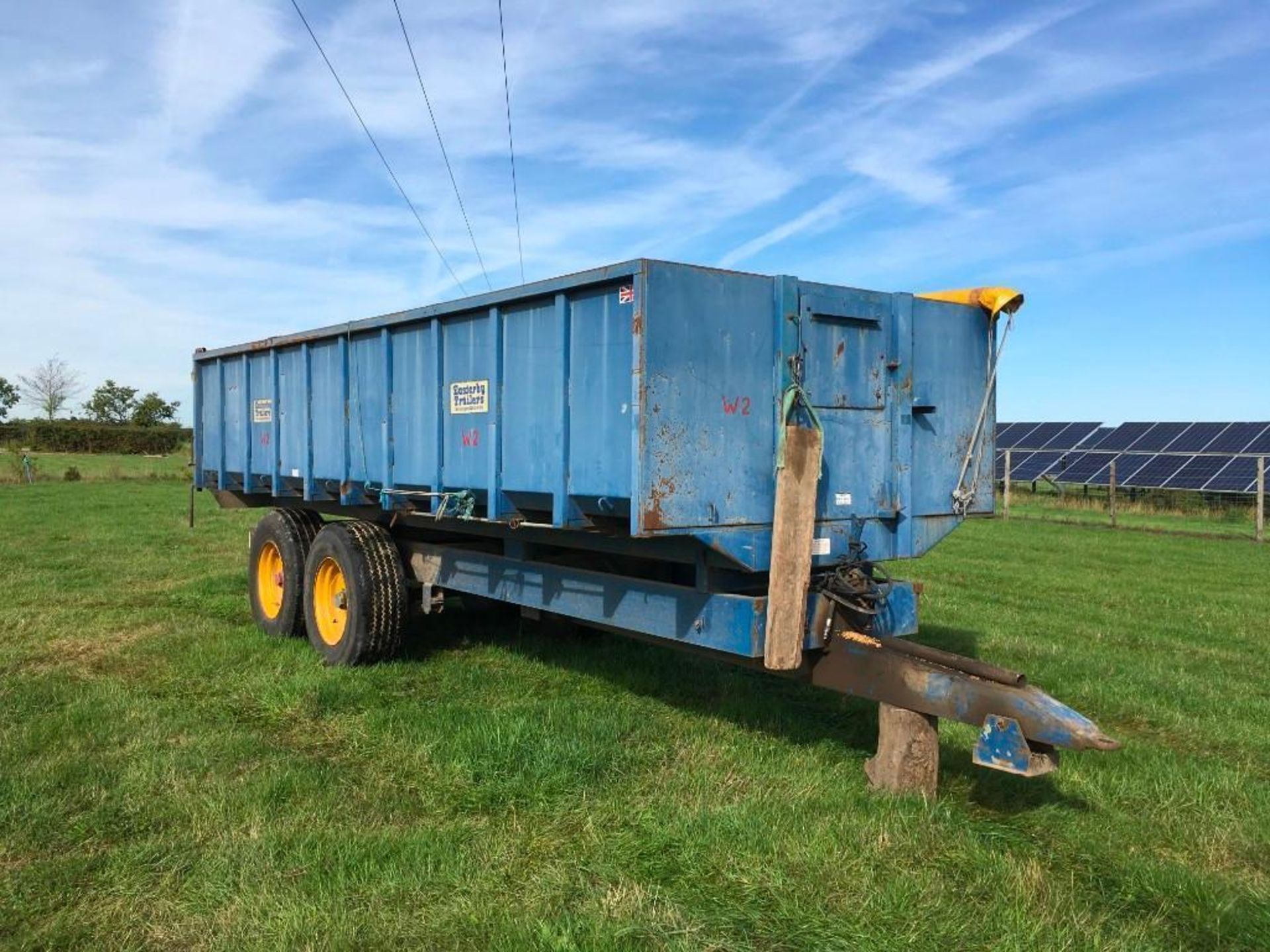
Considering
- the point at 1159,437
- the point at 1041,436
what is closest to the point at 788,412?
the point at 1159,437

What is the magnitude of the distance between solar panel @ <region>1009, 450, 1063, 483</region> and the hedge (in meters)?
41.8

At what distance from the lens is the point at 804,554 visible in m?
4.30

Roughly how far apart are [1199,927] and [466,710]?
3602 millimetres

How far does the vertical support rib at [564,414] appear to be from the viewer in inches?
183

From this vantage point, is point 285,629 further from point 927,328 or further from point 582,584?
point 927,328

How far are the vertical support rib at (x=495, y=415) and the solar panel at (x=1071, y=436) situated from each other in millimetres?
28062

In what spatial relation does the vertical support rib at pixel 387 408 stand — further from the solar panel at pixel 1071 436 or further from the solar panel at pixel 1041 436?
the solar panel at pixel 1041 436

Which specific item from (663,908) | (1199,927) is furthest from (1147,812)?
(663,908)

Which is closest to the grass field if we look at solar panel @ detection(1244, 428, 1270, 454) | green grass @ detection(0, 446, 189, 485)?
green grass @ detection(0, 446, 189, 485)

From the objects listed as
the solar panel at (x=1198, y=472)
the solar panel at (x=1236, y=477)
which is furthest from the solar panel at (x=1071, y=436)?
the solar panel at (x=1236, y=477)

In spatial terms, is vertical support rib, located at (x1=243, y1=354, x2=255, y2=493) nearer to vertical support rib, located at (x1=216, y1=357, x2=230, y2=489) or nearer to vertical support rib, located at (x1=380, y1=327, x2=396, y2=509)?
vertical support rib, located at (x1=216, y1=357, x2=230, y2=489)

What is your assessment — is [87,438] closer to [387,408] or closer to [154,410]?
[154,410]

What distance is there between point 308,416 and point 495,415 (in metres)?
2.69

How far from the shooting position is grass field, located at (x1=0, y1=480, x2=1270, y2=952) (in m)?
3.27
